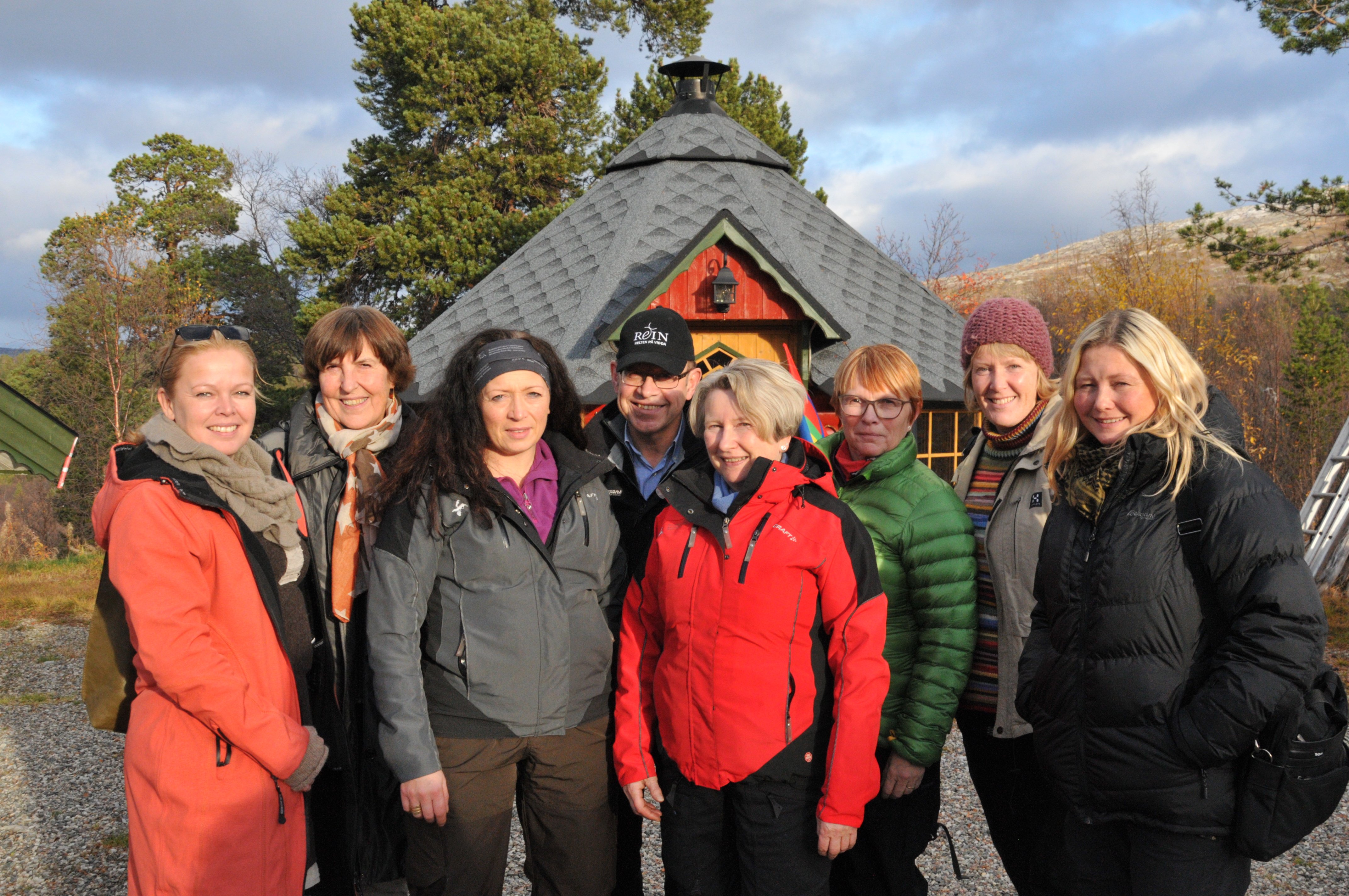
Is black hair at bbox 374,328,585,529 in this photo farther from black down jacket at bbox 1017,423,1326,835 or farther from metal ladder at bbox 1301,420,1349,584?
metal ladder at bbox 1301,420,1349,584

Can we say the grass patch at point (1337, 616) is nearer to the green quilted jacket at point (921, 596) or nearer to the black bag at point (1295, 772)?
the green quilted jacket at point (921, 596)

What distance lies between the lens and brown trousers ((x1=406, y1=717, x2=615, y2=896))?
235cm

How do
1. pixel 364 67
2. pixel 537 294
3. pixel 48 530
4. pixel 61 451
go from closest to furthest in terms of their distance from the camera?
pixel 61 451, pixel 537 294, pixel 364 67, pixel 48 530

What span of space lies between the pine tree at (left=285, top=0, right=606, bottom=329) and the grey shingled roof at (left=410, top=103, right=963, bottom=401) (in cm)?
712

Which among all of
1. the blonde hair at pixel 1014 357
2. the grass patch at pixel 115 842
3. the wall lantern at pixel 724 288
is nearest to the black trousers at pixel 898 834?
the blonde hair at pixel 1014 357

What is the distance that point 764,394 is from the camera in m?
2.40

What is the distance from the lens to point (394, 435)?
297cm

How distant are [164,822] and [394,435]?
132 centimetres

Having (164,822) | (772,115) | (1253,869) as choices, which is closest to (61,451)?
(164,822)

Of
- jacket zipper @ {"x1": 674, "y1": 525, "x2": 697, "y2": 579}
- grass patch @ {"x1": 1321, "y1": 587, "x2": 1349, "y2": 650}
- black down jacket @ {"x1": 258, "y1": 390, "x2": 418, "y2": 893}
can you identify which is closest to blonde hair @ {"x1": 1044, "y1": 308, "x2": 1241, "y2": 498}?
jacket zipper @ {"x1": 674, "y1": 525, "x2": 697, "y2": 579}

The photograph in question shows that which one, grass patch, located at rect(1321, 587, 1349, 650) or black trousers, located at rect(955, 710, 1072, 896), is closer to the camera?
black trousers, located at rect(955, 710, 1072, 896)

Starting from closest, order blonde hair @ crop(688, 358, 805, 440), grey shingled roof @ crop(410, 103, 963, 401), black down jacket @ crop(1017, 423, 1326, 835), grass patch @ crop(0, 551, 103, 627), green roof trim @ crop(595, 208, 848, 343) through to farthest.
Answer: black down jacket @ crop(1017, 423, 1326, 835) → blonde hair @ crop(688, 358, 805, 440) → green roof trim @ crop(595, 208, 848, 343) → grey shingled roof @ crop(410, 103, 963, 401) → grass patch @ crop(0, 551, 103, 627)

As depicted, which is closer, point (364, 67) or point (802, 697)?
point (802, 697)

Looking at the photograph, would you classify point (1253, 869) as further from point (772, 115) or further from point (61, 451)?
point (772, 115)
